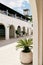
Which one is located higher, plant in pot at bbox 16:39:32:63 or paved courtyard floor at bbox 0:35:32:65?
plant in pot at bbox 16:39:32:63

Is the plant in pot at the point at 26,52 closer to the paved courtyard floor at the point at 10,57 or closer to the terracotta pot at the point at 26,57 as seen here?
the terracotta pot at the point at 26,57

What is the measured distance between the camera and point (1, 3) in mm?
15359

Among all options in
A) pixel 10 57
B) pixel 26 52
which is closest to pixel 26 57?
pixel 26 52

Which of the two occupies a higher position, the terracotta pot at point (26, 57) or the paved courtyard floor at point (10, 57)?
the terracotta pot at point (26, 57)

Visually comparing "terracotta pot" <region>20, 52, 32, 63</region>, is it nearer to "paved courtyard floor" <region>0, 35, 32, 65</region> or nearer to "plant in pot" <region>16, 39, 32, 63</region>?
"plant in pot" <region>16, 39, 32, 63</region>

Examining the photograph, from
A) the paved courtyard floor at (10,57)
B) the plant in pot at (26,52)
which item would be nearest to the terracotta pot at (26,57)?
the plant in pot at (26,52)

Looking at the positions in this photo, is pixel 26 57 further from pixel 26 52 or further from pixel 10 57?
pixel 10 57

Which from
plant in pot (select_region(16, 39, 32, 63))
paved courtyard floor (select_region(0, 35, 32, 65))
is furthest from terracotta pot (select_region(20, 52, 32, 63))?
paved courtyard floor (select_region(0, 35, 32, 65))

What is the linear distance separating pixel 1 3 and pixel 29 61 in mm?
12036

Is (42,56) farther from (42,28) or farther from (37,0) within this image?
(37,0)

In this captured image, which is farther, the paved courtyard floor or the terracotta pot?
the paved courtyard floor

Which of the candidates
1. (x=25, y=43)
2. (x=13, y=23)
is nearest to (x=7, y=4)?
(x=13, y=23)

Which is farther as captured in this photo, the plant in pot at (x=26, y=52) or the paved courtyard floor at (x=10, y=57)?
the paved courtyard floor at (x=10, y=57)

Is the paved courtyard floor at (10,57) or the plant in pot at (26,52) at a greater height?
the plant in pot at (26,52)
